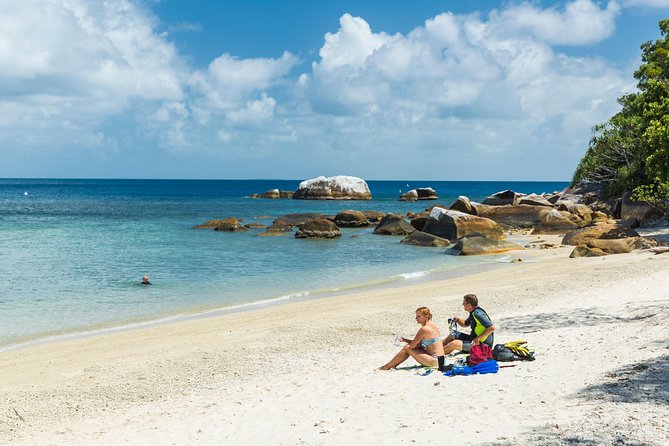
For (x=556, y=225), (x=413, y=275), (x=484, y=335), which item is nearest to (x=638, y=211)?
(x=556, y=225)

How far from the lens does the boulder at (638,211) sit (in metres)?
32.0

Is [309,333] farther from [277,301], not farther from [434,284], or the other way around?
[434,284]

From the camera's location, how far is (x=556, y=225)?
37031 millimetres

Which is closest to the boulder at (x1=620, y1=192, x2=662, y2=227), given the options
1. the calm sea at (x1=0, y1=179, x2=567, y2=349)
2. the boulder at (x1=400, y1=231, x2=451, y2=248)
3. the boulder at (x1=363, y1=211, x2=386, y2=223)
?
Result: the boulder at (x1=400, y1=231, x2=451, y2=248)

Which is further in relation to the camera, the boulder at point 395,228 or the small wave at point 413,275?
the boulder at point 395,228

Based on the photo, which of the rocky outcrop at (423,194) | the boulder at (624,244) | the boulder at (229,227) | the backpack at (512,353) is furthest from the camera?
the rocky outcrop at (423,194)

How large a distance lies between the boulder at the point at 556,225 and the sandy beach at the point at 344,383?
21689 mm

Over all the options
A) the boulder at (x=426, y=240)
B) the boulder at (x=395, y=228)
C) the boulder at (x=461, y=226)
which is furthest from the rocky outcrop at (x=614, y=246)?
the boulder at (x=395, y=228)

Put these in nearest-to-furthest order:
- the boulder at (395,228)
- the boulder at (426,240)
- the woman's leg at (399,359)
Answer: the woman's leg at (399,359) → the boulder at (426,240) → the boulder at (395,228)

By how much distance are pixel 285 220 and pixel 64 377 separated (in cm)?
3991

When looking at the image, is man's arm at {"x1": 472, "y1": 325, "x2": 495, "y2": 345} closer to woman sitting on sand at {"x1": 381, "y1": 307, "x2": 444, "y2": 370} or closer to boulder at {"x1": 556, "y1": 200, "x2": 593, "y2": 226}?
woman sitting on sand at {"x1": 381, "y1": 307, "x2": 444, "y2": 370}

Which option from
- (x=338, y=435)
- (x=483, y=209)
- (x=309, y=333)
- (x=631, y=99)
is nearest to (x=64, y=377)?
(x=309, y=333)

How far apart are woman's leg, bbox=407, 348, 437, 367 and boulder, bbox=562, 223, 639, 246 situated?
18.2m

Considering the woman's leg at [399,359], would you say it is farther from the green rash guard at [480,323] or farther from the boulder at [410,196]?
the boulder at [410,196]
